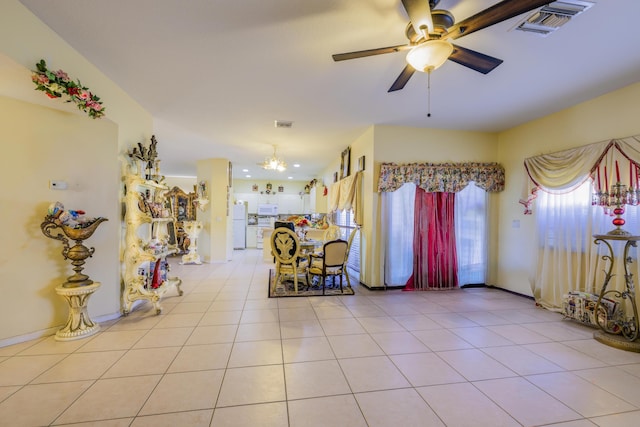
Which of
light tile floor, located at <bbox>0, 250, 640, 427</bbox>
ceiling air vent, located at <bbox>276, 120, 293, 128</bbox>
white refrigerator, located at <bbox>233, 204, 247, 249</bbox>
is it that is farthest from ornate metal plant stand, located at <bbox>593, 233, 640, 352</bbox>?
white refrigerator, located at <bbox>233, 204, 247, 249</bbox>

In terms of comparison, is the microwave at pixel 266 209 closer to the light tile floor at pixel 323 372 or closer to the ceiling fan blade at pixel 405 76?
the light tile floor at pixel 323 372

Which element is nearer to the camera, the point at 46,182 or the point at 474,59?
the point at 474,59

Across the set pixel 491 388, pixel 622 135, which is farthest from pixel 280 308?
pixel 622 135

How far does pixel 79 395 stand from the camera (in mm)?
1827

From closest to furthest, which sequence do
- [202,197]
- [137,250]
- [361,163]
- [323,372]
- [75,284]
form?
[323,372] → [75,284] → [137,250] → [361,163] → [202,197]

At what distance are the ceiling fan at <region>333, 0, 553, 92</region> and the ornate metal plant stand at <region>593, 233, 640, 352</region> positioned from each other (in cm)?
241

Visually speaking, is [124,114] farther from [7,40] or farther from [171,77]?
[7,40]

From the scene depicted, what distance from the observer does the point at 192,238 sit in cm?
685

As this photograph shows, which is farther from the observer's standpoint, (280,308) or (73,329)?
(280,308)

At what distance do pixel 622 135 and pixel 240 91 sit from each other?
14.4 feet

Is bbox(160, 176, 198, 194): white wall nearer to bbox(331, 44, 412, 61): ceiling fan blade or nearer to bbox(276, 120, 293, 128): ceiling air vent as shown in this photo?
bbox(276, 120, 293, 128): ceiling air vent

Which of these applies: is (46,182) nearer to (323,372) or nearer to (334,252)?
(323,372)

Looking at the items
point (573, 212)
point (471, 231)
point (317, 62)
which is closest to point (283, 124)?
point (317, 62)

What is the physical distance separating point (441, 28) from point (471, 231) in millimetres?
3809
